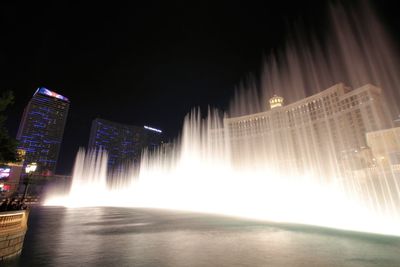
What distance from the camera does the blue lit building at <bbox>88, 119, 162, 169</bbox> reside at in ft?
497

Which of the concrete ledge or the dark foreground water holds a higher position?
the concrete ledge

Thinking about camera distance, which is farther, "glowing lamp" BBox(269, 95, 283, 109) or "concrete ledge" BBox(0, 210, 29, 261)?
"glowing lamp" BBox(269, 95, 283, 109)

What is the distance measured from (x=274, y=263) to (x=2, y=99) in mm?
18463

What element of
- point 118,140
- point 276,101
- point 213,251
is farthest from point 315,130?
point 118,140

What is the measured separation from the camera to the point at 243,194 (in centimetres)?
3534

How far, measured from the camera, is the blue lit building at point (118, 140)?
152 m

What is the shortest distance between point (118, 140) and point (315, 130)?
131234mm

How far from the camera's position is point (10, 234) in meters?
7.03

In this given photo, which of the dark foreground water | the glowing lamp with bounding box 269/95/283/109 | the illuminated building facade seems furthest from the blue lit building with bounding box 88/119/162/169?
the dark foreground water

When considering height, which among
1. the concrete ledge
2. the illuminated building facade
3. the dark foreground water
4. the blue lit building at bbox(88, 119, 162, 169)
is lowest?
the dark foreground water

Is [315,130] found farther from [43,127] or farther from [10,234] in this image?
[43,127]

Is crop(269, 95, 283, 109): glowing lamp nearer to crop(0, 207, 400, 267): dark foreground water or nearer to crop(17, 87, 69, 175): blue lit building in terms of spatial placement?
crop(0, 207, 400, 267): dark foreground water

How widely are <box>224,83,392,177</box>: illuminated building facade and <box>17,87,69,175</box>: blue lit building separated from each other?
12335 cm

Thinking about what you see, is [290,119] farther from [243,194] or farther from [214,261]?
[214,261]
